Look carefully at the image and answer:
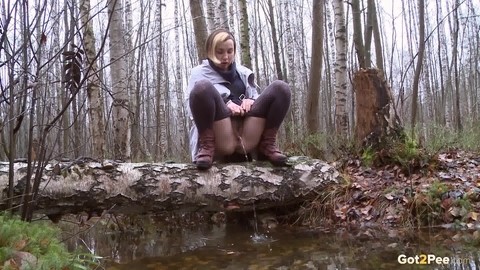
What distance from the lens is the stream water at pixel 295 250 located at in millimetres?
2312

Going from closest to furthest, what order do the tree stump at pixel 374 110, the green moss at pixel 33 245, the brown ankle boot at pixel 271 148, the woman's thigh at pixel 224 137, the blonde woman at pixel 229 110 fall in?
1. the green moss at pixel 33 245
2. the blonde woman at pixel 229 110
3. the woman's thigh at pixel 224 137
4. the brown ankle boot at pixel 271 148
5. the tree stump at pixel 374 110

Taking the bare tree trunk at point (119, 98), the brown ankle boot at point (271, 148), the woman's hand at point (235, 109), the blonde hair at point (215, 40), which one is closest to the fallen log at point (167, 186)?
the brown ankle boot at point (271, 148)

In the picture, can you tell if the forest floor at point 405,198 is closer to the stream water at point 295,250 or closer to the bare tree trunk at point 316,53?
the stream water at point 295,250

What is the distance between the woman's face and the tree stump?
1.44 metres

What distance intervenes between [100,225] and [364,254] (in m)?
2.91

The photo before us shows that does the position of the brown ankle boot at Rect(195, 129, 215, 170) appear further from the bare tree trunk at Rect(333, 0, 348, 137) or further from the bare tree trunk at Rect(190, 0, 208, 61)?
the bare tree trunk at Rect(333, 0, 348, 137)

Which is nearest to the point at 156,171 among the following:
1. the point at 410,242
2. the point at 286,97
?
the point at 286,97

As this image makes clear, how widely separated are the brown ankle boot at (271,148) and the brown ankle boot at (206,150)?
42cm

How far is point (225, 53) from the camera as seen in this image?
3.60m

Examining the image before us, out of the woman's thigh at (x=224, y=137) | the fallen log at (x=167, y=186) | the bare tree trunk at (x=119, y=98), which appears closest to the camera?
the fallen log at (x=167, y=186)

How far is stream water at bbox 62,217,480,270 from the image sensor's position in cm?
231

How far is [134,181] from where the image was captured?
10.8 ft

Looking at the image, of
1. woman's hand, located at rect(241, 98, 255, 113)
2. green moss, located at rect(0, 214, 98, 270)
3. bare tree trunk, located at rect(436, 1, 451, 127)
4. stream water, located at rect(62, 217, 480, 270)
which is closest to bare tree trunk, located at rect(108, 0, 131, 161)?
stream water, located at rect(62, 217, 480, 270)

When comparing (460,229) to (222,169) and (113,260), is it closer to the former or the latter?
(222,169)
